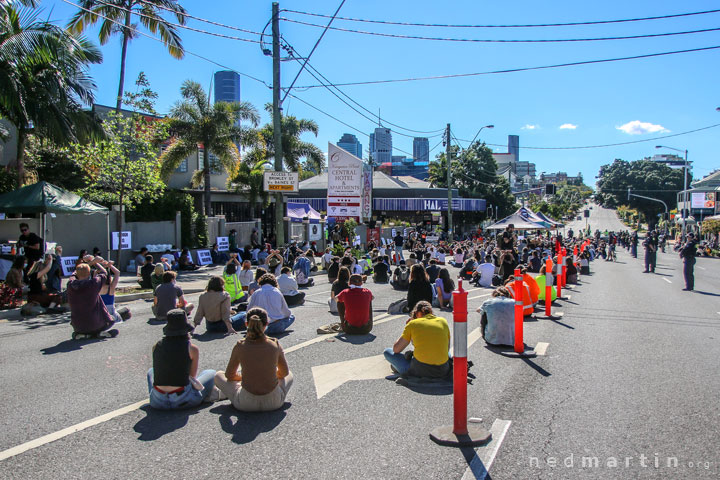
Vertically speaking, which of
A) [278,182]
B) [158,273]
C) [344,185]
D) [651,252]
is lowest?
[651,252]

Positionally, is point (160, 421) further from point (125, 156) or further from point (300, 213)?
point (300, 213)

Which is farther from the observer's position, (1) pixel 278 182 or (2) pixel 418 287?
(1) pixel 278 182

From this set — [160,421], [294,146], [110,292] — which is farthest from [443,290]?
[294,146]

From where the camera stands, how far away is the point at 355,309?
9320 millimetres

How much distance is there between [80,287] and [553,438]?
7271 millimetres

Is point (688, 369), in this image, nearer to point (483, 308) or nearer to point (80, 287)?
point (483, 308)

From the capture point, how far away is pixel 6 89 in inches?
557

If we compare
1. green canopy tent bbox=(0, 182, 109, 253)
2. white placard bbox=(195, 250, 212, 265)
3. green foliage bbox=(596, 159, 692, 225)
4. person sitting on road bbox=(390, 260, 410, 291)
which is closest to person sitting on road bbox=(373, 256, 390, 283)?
person sitting on road bbox=(390, 260, 410, 291)

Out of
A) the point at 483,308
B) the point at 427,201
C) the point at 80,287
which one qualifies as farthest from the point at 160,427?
the point at 427,201

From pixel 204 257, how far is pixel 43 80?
9453mm

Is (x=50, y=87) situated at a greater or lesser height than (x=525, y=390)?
greater

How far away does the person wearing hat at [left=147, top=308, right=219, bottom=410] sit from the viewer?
18.5 ft

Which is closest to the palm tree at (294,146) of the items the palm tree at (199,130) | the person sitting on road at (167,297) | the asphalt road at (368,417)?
the palm tree at (199,130)

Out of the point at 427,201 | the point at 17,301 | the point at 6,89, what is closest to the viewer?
the point at 17,301
